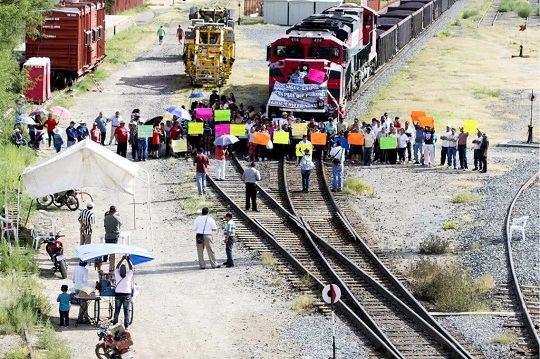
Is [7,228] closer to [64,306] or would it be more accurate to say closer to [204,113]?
[64,306]

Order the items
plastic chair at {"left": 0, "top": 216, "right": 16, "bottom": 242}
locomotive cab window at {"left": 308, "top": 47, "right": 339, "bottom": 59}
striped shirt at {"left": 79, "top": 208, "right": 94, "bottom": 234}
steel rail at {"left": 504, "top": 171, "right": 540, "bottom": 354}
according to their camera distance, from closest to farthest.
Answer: steel rail at {"left": 504, "top": 171, "right": 540, "bottom": 354}, striped shirt at {"left": 79, "top": 208, "right": 94, "bottom": 234}, plastic chair at {"left": 0, "top": 216, "right": 16, "bottom": 242}, locomotive cab window at {"left": 308, "top": 47, "right": 339, "bottom": 59}

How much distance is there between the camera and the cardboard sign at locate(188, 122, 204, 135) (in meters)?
35.1

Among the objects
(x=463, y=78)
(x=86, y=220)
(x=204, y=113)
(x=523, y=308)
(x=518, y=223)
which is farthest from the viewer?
(x=463, y=78)

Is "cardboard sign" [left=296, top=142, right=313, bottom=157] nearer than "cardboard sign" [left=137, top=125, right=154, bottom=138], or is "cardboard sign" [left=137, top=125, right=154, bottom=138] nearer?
"cardboard sign" [left=296, top=142, right=313, bottom=157]

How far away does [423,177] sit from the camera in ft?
112

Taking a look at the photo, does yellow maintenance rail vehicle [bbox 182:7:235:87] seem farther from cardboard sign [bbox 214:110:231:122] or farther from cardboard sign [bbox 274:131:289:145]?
cardboard sign [bbox 274:131:289:145]

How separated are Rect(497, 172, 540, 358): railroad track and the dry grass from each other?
1918 cm

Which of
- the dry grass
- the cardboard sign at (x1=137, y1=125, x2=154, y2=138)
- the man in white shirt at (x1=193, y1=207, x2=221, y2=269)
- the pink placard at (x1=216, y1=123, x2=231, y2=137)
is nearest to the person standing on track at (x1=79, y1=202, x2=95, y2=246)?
the man in white shirt at (x1=193, y1=207, x2=221, y2=269)

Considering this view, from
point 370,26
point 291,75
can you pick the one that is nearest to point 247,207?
point 291,75

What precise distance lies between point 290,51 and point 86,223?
17947 millimetres

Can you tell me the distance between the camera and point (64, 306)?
65.9 ft

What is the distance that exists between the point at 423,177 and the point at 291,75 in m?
7.05

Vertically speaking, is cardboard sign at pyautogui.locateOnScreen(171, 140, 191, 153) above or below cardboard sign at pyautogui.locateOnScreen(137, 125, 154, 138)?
below

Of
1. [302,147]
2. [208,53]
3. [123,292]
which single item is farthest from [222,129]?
[208,53]
